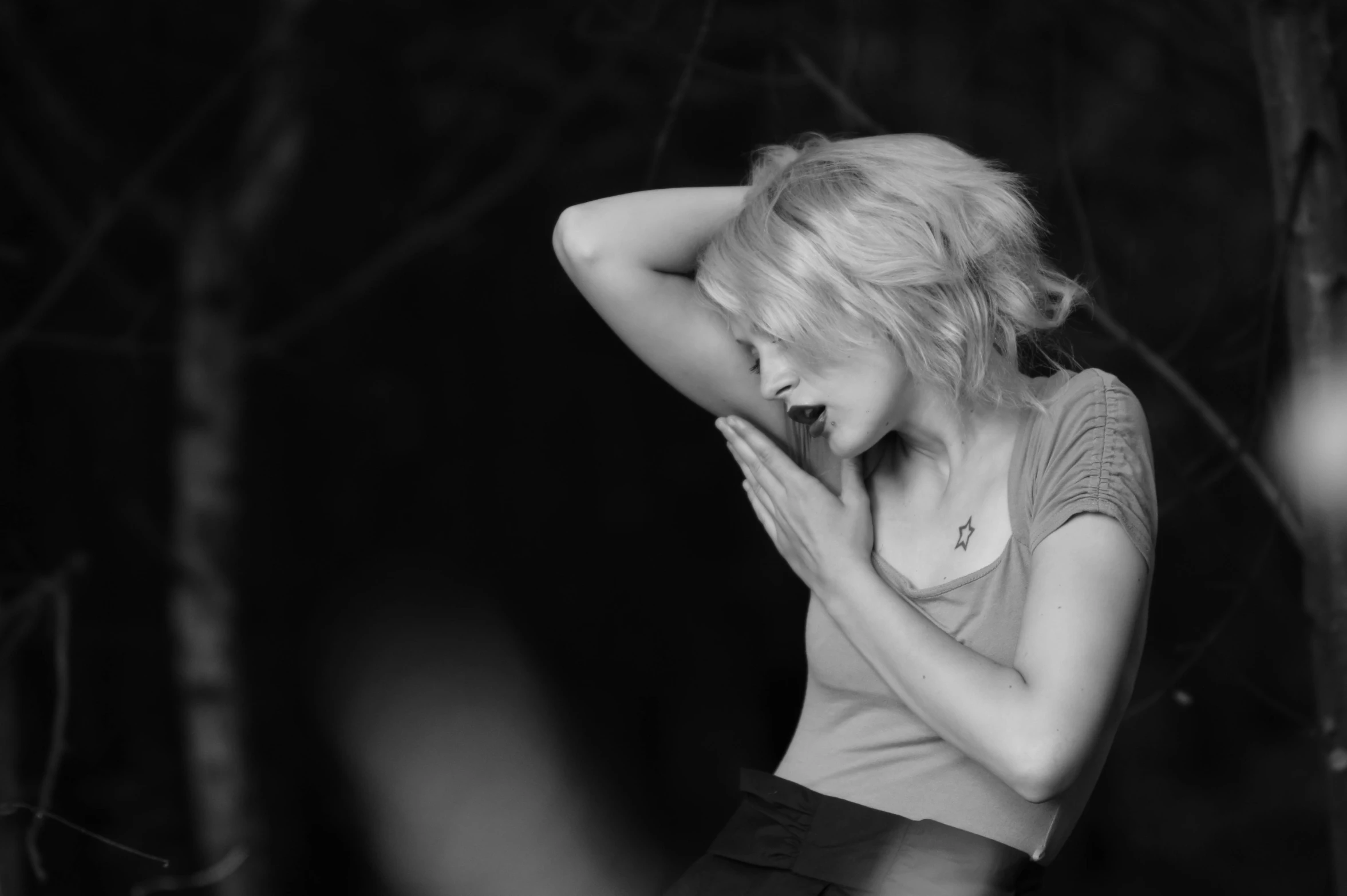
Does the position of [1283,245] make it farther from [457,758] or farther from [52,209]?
[457,758]

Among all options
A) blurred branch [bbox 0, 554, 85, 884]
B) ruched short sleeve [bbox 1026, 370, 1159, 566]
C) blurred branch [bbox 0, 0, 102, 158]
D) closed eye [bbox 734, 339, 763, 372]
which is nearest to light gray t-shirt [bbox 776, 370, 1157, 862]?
ruched short sleeve [bbox 1026, 370, 1159, 566]

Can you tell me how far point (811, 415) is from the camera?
1.34 meters

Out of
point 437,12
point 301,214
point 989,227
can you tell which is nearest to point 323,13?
point 437,12

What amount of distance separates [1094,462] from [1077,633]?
16 cm

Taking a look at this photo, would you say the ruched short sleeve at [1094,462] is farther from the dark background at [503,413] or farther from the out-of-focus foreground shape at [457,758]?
the out-of-focus foreground shape at [457,758]

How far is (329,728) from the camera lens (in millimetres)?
3887

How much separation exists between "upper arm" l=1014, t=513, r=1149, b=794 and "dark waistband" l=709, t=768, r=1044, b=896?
6.4 inches

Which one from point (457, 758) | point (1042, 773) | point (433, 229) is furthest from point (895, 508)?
point (457, 758)

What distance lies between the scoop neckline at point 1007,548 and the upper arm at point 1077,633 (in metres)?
0.11

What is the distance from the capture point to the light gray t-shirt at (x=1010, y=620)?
118 cm

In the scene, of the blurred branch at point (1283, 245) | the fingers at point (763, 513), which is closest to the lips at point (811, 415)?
the fingers at point (763, 513)

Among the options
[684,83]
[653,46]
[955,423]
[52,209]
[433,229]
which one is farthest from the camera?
[433,229]

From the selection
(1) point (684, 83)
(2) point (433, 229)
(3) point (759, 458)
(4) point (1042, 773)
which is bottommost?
(4) point (1042, 773)

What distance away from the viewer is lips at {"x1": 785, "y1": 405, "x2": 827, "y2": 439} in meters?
1.32
